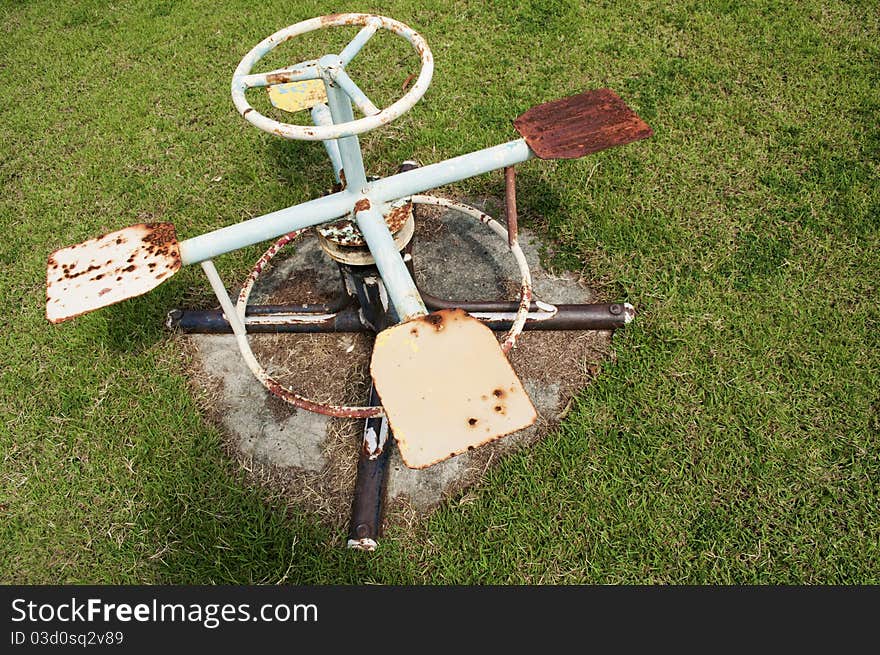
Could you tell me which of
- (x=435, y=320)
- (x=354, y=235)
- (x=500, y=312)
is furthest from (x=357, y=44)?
(x=500, y=312)

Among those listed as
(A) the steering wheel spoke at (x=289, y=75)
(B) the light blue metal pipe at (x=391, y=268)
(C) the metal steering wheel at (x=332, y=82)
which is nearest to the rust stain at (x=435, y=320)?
(B) the light blue metal pipe at (x=391, y=268)

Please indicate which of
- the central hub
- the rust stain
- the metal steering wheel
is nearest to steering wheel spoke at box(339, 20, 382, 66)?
the metal steering wheel

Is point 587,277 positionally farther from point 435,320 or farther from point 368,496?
point 435,320

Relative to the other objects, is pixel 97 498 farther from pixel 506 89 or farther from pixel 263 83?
pixel 506 89

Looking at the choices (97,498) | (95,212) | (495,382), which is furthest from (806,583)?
(95,212)

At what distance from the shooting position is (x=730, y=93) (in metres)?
→ 3.27

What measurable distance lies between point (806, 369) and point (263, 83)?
205 cm

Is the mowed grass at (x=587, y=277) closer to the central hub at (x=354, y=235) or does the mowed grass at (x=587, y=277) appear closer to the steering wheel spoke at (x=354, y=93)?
the central hub at (x=354, y=235)

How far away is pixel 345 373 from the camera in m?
2.38

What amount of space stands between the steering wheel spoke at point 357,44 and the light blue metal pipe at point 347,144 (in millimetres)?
75

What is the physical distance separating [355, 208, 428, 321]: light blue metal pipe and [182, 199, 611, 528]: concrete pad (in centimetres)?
91

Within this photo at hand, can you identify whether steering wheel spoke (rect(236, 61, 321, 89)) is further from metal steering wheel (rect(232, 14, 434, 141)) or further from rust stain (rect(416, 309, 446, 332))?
rust stain (rect(416, 309, 446, 332))

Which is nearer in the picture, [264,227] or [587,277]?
[264,227]

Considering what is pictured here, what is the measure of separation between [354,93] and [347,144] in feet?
0.62
